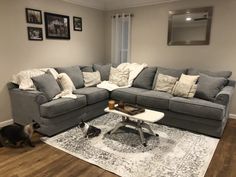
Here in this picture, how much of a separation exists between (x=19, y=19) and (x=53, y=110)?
180cm

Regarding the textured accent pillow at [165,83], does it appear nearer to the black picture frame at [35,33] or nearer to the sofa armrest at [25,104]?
the sofa armrest at [25,104]

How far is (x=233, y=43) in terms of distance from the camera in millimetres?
3682

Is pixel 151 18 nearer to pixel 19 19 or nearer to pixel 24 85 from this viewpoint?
pixel 19 19

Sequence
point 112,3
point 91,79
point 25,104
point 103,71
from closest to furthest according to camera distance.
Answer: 1. point 25,104
2. point 91,79
3. point 103,71
4. point 112,3

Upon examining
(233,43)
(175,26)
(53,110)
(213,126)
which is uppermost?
(175,26)

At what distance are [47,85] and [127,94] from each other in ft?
4.83

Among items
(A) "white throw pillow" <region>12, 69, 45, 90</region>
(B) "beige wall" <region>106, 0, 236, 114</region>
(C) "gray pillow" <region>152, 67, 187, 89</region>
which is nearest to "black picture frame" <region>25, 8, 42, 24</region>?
(A) "white throw pillow" <region>12, 69, 45, 90</region>

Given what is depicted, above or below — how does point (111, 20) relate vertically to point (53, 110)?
above

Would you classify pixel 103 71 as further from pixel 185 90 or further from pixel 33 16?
pixel 185 90

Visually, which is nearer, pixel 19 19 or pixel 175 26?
pixel 19 19

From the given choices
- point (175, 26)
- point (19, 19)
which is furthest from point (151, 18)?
point (19, 19)

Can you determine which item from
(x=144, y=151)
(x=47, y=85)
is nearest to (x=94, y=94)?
(x=47, y=85)

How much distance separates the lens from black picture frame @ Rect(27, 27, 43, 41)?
3.65m

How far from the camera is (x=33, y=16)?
12.0 ft
